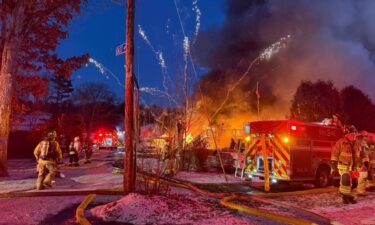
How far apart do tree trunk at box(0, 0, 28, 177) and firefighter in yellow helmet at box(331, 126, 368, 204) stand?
11.1 metres

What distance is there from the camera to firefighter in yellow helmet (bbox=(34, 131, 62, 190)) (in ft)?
34.8

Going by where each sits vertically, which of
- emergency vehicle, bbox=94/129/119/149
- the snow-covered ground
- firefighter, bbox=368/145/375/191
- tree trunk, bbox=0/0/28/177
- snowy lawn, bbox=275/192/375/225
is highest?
tree trunk, bbox=0/0/28/177

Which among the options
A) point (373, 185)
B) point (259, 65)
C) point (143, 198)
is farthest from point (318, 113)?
point (143, 198)

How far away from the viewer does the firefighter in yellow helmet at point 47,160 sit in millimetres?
10594

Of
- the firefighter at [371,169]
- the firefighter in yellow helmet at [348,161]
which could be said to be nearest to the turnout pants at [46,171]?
the firefighter in yellow helmet at [348,161]

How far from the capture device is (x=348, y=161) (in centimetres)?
934

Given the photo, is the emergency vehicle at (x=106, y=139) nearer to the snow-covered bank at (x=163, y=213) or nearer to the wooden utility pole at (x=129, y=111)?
the wooden utility pole at (x=129, y=111)

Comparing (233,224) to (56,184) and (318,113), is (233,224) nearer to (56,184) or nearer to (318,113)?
(56,184)

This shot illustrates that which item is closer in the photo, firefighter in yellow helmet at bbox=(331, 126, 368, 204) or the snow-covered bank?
the snow-covered bank

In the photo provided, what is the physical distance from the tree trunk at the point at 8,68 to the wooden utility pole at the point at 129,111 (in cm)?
737

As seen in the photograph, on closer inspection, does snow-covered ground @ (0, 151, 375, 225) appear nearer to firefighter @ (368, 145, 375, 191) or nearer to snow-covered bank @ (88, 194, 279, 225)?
snow-covered bank @ (88, 194, 279, 225)

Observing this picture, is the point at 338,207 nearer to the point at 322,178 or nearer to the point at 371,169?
the point at 322,178

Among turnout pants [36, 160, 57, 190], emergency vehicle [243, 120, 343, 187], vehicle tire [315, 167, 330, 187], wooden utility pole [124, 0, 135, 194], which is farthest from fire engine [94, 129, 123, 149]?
wooden utility pole [124, 0, 135, 194]

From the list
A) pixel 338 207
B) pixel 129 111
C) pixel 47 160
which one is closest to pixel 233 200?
pixel 338 207
